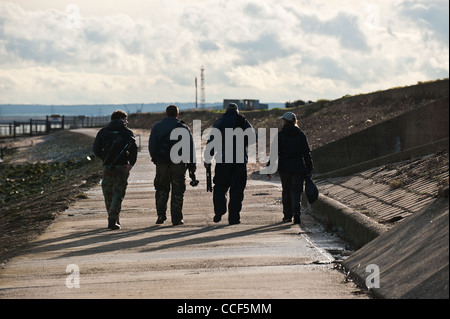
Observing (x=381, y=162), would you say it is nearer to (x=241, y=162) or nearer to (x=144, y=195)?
(x=241, y=162)

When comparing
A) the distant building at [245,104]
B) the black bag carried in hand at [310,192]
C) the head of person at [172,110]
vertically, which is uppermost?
the distant building at [245,104]

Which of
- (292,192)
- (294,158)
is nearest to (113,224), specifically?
(292,192)

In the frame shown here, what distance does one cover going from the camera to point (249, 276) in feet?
23.4

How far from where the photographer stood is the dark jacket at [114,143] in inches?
437

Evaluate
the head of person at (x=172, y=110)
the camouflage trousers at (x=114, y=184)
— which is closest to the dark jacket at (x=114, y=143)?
the camouflage trousers at (x=114, y=184)

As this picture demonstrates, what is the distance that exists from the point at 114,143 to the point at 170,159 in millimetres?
845

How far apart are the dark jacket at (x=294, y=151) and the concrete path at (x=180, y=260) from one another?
2.77ft

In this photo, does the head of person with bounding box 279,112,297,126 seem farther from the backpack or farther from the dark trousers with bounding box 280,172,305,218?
the backpack

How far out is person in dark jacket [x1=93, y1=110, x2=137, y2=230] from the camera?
11094mm

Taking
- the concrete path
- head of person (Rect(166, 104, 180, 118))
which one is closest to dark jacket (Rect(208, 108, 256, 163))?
head of person (Rect(166, 104, 180, 118))

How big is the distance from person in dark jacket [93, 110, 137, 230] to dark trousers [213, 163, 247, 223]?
1.29 meters

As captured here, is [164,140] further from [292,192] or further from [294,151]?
[292,192]

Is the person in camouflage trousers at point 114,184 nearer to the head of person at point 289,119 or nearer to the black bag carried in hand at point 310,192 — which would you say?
the head of person at point 289,119

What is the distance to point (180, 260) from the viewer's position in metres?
8.16
